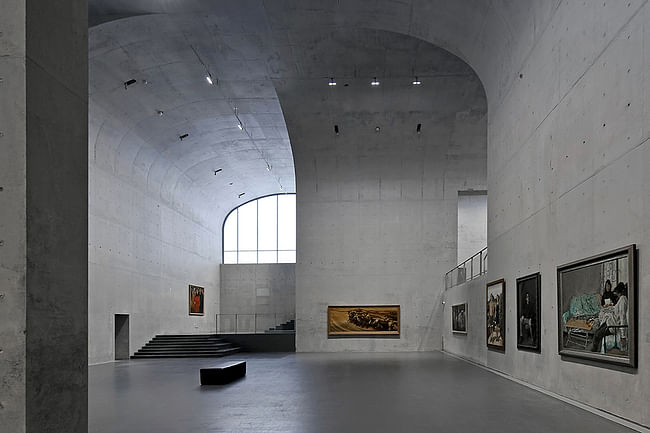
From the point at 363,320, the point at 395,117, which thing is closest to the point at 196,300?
the point at 363,320

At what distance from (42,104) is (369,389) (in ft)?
30.4

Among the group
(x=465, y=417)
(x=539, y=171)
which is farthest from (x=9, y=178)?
(x=539, y=171)

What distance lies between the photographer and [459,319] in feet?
81.9

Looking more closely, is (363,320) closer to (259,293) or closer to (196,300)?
(196,300)

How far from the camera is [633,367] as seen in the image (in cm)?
810

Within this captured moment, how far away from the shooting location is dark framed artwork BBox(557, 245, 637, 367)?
8219 millimetres

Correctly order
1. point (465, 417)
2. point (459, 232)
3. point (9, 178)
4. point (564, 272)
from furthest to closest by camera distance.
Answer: point (459, 232) < point (564, 272) < point (465, 417) < point (9, 178)

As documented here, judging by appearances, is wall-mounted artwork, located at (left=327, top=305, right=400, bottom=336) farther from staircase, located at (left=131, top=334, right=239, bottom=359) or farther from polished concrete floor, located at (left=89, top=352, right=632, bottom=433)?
polished concrete floor, located at (left=89, top=352, right=632, bottom=433)

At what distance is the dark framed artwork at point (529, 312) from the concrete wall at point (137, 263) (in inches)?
666

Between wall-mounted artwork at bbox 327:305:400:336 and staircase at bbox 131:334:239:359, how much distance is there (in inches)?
197

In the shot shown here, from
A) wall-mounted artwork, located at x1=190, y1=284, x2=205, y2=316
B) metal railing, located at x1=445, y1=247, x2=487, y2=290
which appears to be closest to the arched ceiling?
wall-mounted artwork, located at x1=190, y1=284, x2=205, y2=316

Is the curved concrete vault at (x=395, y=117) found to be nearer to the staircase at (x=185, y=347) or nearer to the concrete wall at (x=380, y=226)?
the concrete wall at (x=380, y=226)

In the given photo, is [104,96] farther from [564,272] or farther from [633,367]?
[633,367]

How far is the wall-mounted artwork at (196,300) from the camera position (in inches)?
1555
